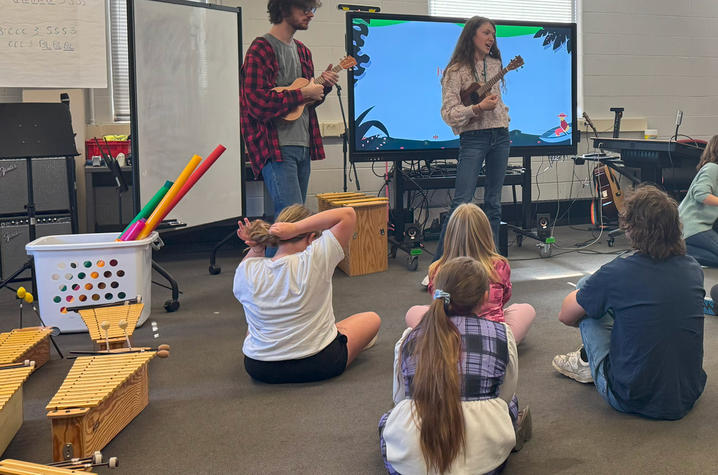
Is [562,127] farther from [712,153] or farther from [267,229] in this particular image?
[267,229]

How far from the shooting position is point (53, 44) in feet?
16.2

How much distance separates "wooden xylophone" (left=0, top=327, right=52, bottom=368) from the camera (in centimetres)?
254

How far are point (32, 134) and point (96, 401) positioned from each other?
271 cm

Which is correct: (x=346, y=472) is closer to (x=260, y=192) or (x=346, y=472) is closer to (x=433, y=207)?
(x=260, y=192)

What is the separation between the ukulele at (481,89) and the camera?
430 centimetres

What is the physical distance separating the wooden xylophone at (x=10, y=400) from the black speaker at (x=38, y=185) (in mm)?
2639

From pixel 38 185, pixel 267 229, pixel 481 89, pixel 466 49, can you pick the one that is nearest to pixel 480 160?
pixel 481 89

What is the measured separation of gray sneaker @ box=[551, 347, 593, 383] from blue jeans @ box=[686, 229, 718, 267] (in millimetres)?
2195

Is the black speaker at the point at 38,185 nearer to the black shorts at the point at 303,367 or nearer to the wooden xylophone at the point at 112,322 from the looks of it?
the wooden xylophone at the point at 112,322

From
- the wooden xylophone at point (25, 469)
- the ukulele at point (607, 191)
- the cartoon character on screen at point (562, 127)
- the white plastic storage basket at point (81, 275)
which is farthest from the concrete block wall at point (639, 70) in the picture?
the wooden xylophone at point (25, 469)

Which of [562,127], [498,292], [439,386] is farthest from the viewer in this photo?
[562,127]

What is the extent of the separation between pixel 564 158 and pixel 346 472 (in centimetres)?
533

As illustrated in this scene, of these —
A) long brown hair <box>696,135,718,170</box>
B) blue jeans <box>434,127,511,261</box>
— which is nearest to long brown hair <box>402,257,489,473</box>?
blue jeans <box>434,127,511,261</box>

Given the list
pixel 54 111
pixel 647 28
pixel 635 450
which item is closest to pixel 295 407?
pixel 635 450
